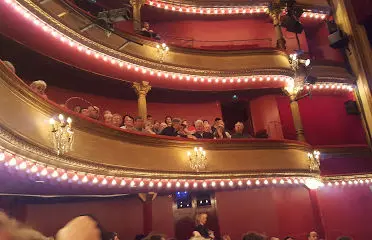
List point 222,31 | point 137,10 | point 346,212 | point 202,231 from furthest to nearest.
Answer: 1. point 222,31
2. point 137,10
3. point 346,212
4. point 202,231

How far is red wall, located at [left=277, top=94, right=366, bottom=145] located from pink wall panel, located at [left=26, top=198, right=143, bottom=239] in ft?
18.8

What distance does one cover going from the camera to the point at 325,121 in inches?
486

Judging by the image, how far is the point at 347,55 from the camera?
1241 cm

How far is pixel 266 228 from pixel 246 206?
0.72 m

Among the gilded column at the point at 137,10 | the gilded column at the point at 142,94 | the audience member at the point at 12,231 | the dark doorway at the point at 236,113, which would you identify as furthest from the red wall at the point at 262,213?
the audience member at the point at 12,231

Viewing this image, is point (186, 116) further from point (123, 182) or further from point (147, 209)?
point (123, 182)

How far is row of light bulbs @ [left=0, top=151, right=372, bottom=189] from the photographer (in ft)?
15.7

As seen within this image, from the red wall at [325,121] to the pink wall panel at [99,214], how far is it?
5742 millimetres

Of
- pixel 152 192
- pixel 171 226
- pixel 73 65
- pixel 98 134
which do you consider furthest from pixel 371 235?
pixel 73 65

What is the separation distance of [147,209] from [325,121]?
7125 millimetres

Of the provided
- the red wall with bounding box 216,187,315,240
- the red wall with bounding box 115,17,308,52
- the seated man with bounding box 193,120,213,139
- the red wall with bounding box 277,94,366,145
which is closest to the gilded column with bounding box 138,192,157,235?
the seated man with bounding box 193,120,213,139

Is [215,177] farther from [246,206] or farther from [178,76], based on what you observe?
[178,76]

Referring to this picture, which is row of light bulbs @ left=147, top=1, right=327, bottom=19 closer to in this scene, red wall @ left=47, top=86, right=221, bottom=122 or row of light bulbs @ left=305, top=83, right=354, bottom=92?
row of light bulbs @ left=305, top=83, right=354, bottom=92

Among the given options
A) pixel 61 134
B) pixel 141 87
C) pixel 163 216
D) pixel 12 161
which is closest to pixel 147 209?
pixel 163 216
